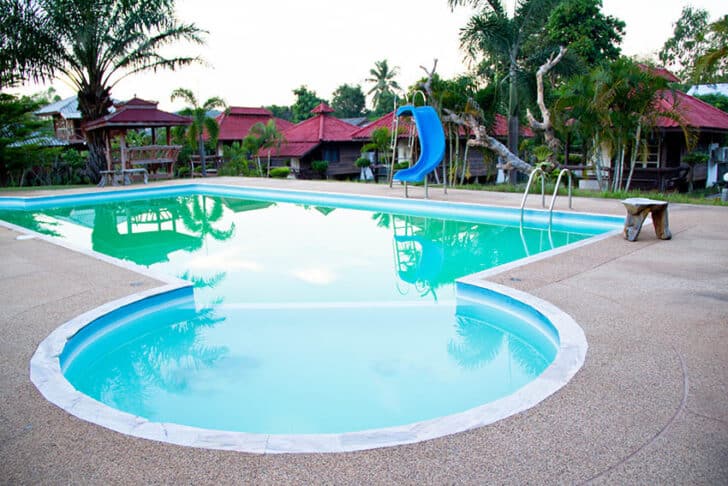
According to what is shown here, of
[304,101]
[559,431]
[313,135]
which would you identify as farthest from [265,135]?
[559,431]

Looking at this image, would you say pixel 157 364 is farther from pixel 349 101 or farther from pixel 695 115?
pixel 349 101

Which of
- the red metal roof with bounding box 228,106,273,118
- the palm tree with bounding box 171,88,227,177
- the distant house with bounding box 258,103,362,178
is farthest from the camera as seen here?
the red metal roof with bounding box 228,106,273,118

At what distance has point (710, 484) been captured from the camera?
2.23 m

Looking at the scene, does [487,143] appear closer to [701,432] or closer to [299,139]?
[701,432]

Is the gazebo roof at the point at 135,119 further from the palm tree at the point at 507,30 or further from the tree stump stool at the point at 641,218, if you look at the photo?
the tree stump stool at the point at 641,218

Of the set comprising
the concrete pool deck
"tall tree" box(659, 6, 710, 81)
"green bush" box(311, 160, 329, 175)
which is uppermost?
"tall tree" box(659, 6, 710, 81)

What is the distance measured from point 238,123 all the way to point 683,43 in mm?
30353

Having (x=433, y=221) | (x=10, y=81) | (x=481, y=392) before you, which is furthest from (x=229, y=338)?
(x=10, y=81)

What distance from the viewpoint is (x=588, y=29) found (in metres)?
23.4

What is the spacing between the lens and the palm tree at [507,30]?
1542 centimetres

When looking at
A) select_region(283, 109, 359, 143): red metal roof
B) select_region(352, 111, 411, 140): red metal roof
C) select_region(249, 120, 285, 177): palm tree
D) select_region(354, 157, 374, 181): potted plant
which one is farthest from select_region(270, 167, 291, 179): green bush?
select_region(352, 111, 411, 140): red metal roof

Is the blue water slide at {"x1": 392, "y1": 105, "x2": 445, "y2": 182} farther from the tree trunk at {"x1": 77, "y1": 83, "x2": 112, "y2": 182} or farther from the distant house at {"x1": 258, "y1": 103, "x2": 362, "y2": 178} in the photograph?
the distant house at {"x1": 258, "y1": 103, "x2": 362, "y2": 178}

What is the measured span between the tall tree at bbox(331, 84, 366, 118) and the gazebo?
36681mm

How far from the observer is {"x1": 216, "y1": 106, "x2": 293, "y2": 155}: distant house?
31812 millimetres
